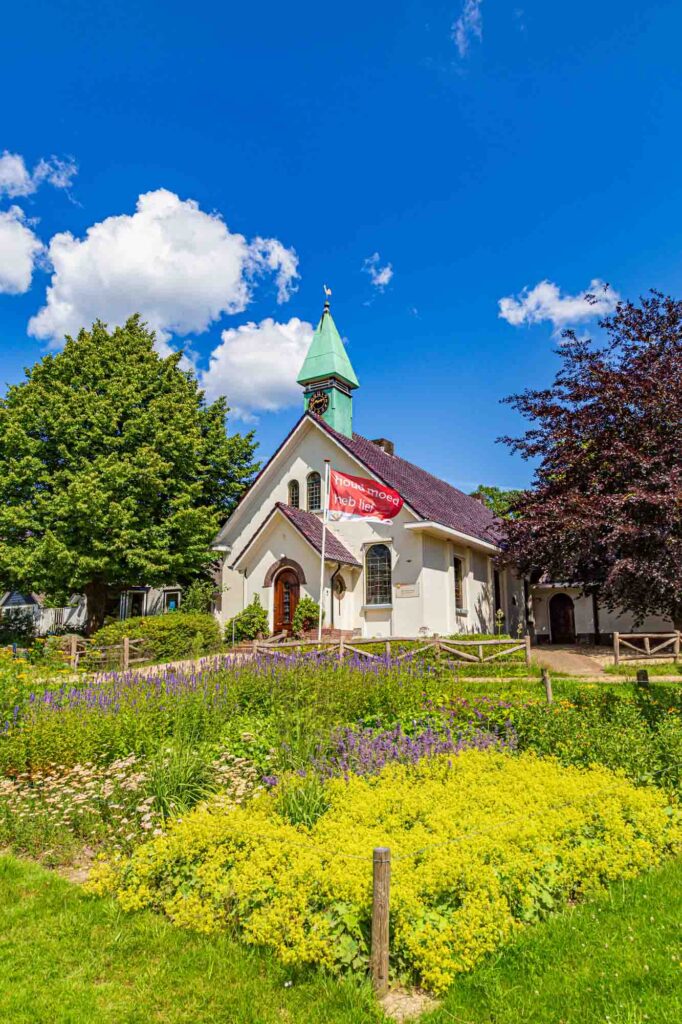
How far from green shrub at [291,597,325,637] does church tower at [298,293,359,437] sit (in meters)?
9.05

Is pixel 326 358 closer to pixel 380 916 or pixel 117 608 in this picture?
pixel 117 608

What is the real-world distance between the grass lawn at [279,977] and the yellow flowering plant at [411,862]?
6.0 inches

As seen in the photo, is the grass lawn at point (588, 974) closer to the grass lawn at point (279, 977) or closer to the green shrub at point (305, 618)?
the grass lawn at point (279, 977)

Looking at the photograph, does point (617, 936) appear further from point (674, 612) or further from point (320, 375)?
point (320, 375)

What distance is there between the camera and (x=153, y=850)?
5.35 meters

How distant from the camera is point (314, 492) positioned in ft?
84.9

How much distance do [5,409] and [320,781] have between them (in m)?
25.1

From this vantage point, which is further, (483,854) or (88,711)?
(88,711)

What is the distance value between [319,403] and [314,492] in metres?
4.86

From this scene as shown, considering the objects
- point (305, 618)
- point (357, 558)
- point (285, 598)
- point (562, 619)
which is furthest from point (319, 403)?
point (562, 619)

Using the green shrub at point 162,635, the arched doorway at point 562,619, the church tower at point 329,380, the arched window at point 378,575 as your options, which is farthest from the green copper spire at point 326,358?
the arched doorway at point 562,619

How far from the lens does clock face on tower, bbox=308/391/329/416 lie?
28609 millimetres

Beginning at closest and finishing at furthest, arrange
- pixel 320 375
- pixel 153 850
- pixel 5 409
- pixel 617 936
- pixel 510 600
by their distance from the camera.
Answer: pixel 617 936
pixel 153 850
pixel 5 409
pixel 320 375
pixel 510 600

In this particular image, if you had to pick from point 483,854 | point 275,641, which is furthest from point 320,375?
point 483,854
